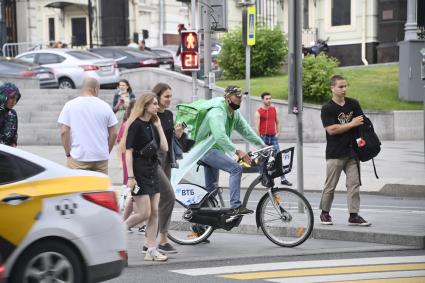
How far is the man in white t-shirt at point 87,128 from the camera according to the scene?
9.68 metres

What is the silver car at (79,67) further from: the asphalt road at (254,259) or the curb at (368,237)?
the curb at (368,237)

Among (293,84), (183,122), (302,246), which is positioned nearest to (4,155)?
(183,122)

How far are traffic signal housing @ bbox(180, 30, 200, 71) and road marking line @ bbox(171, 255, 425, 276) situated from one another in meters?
9.60

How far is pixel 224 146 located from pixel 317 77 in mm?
15673

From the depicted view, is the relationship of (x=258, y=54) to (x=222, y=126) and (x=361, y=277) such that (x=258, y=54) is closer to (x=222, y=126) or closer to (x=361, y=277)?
(x=222, y=126)

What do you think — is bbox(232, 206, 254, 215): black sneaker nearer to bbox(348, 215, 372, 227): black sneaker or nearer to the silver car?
bbox(348, 215, 372, 227): black sneaker

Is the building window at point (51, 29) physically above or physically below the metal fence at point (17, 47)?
above

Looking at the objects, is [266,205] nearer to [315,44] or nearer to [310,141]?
[310,141]

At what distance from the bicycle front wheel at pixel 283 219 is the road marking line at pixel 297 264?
31.1 inches

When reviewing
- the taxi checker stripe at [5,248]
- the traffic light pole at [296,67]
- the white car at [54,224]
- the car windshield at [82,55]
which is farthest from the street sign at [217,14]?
the car windshield at [82,55]

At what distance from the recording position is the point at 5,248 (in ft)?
22.1

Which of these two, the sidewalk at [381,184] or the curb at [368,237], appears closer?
the curb at [368,237]

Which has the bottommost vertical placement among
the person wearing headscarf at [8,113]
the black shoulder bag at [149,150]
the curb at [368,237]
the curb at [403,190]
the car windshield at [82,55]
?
the curb at [403,190]

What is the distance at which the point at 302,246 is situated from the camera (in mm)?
10156
